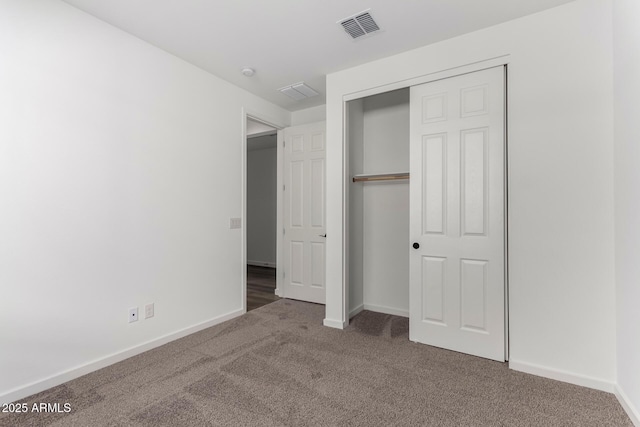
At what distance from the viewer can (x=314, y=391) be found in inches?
78.5

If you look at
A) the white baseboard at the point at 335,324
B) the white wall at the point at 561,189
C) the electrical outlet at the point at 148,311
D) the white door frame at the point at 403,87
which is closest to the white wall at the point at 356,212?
the white door frame at the point at 403,87

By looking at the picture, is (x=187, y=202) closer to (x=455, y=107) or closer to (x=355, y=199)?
(x=355, y=199)

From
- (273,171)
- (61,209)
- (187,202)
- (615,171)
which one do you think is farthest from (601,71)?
(273,171)

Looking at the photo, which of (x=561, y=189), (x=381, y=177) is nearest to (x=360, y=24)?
(x=381, y=177)

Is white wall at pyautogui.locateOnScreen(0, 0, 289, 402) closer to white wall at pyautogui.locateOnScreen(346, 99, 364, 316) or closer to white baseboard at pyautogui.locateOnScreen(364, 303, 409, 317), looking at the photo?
white wall at pyautogui.locateOnScreen(346, 99, 364, 316)

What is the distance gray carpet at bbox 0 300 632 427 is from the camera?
173cm

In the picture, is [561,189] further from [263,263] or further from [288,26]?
[263,263]

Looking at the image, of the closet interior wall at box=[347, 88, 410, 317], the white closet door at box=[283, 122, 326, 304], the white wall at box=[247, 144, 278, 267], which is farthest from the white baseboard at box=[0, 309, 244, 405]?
the white wall at box=[247, 144, 278, 267]

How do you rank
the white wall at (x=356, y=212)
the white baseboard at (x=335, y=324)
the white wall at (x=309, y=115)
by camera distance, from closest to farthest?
1. the white baseboard at (x=335, y=324)
2. the white wall at (x=356, y=212)
3. the white wall at (x=309, y=115)

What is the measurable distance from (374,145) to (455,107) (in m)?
1.26

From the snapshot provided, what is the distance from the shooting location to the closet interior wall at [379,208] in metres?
3.54

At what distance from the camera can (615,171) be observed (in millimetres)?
1962

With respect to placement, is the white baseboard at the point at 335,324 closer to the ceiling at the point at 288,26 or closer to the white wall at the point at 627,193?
the white wall at the point at 627,193

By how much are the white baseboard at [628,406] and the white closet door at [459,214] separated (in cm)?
65
